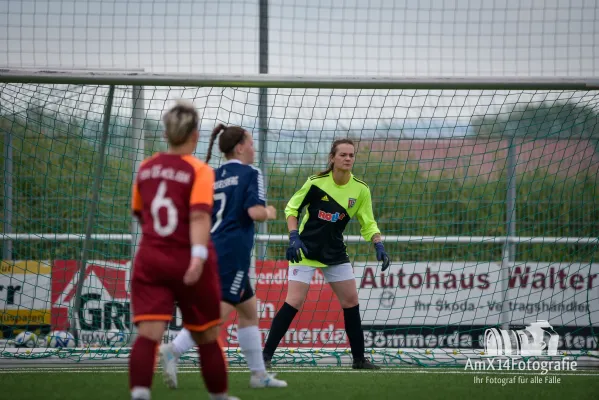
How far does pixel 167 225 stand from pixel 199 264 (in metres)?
0.26

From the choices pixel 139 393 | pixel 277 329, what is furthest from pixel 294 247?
pixel 139 393

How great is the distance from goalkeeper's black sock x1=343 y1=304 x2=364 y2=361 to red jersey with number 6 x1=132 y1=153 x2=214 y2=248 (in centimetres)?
299

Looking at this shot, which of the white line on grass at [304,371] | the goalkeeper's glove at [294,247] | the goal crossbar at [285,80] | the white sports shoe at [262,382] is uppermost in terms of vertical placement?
the goal crossbar at [285,80]

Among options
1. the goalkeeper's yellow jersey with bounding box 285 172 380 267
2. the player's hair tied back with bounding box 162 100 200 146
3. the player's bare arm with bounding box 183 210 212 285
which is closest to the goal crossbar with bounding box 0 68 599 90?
the goalkeeper's yellow jersey with bounding box 285 172 380 267

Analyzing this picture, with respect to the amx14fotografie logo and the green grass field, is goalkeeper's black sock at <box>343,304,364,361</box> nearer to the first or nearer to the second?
→ the green grass field

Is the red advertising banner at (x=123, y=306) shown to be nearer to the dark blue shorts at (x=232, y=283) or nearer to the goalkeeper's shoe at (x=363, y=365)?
the goalkeeper's shoe at (x=363, y=365)

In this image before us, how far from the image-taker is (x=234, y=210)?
4.79m

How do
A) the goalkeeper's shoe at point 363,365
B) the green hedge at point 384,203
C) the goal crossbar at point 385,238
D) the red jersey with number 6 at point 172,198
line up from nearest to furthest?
the red jersey with number 6 at point 172,198 < the goalkeeper's shoe at point 363,365 < the goal crossbar at point 385,238 < the green hedge at point 384,203

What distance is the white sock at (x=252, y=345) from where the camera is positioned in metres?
5.02

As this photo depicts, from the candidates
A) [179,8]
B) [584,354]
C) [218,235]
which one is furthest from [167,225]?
[179,8]

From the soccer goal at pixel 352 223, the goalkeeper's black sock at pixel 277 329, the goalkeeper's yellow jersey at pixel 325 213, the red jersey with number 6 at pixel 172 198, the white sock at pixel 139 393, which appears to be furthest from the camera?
the soccer goal at pixel 352 223

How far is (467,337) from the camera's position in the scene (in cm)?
884

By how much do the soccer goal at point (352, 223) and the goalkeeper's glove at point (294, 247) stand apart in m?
1.39

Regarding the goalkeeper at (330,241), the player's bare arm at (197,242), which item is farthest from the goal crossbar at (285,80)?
the player's bare arm at (197,242)
